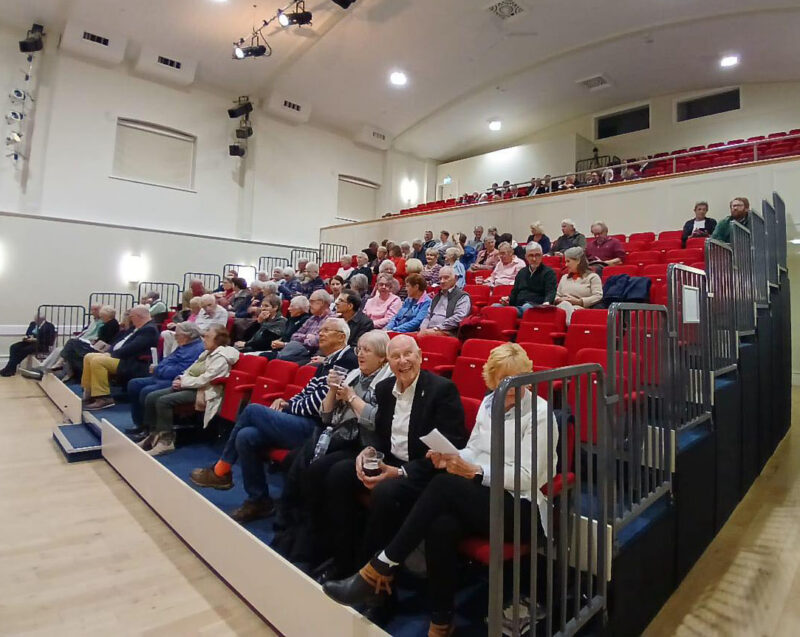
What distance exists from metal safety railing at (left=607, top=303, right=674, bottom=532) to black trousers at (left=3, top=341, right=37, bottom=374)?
8487 mm

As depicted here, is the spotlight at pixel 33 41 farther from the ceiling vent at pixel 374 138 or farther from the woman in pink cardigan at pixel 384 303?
the woman in pink cardigan at pixel 384 303

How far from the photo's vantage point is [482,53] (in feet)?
29.3

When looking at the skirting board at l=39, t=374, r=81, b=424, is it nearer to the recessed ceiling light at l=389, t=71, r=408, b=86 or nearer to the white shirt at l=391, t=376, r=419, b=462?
the white shirt at l=391, t=376, r=419, b=462

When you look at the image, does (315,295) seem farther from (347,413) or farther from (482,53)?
(482,53)

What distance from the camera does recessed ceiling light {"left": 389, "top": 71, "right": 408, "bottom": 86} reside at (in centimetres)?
950

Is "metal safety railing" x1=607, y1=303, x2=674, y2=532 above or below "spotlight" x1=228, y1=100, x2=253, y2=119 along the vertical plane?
below

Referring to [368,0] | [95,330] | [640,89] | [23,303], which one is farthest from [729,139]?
[23,303]

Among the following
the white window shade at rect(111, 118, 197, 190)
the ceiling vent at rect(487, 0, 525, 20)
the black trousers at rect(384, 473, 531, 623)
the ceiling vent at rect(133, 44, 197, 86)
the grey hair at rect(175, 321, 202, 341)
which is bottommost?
the black trousers at rect(384, 473, 531, 623)

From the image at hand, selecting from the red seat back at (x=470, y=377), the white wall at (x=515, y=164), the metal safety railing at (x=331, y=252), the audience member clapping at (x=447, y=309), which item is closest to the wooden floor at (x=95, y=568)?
the red seat back at (x=470, y=377)

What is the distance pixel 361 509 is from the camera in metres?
1.84

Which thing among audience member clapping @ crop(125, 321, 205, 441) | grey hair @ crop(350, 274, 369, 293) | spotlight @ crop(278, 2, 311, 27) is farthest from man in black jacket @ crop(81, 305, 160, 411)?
spotlight @ crop(278, 2, 311, 27)

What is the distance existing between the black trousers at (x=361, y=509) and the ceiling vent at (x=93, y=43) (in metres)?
9.34

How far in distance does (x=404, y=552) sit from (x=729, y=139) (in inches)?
440

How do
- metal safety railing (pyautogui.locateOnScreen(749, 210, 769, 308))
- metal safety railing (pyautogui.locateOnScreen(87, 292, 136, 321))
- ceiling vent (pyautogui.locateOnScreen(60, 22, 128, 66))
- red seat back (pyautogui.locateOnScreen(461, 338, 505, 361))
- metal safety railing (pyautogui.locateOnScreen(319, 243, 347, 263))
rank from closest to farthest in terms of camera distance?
red seat back (pyautogui.locateOnScreen(461, 338, 505, 361)) < metal safety railing (pyautogui.locateOnScreen(749, 210, 769, 308)) < ceiling vent (pyautogui.locateOnScreen(60, 22, 128, 66)) < metal safety railing (pyautogui.locateOnScreen(87, 292, 136, 321)) < metal safety railing (pyautogui.locateOnScreen(319, 243, 347, 263))
